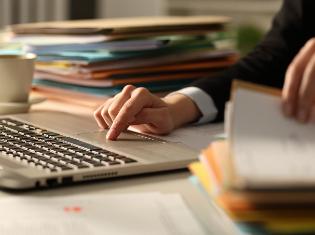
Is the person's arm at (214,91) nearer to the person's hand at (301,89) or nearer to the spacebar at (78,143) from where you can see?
the spacebar at (78,143)

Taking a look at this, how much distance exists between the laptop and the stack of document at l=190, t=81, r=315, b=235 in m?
0.22

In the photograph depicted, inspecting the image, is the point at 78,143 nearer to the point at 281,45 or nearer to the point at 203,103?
the point at 203,103

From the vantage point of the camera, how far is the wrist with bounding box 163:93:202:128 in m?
1.21

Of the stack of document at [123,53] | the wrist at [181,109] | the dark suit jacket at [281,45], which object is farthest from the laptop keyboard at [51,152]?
the dark suit jacket at [281,45]

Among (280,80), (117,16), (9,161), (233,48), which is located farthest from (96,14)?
(9,161)

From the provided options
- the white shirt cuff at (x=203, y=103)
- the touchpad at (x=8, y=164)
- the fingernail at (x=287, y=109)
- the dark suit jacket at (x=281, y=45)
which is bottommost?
the white shirt cuff at (x=203, y=103)

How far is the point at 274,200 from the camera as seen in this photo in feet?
1.98

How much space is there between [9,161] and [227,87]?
1.89 feet

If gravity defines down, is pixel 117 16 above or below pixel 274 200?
below

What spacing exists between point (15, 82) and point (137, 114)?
13.1 inches

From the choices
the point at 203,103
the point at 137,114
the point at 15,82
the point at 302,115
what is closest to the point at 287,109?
the point at 302,115

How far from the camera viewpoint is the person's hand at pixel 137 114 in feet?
3.57

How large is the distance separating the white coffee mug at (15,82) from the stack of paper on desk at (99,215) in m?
0.53

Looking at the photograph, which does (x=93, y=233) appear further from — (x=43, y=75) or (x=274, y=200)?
(x=43, y=75)
